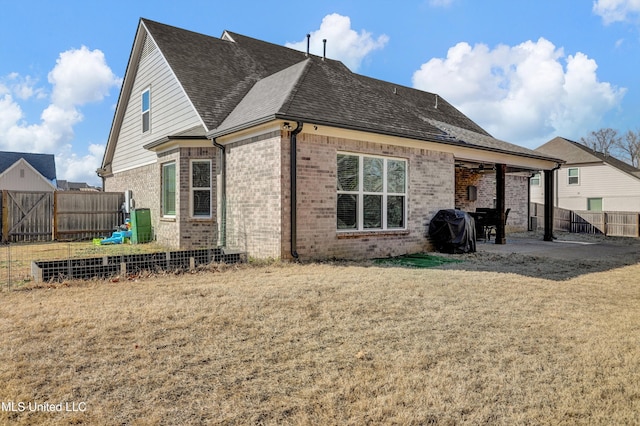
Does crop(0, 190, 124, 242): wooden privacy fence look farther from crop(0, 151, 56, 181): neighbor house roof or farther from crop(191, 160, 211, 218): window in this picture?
crop(0, 151, 56, 181): neighbor house roof

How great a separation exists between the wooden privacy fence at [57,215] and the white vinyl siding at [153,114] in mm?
1910

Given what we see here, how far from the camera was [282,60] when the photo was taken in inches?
661

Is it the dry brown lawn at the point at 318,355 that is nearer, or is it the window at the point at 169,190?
the dry brown lawn at the point at 318,355

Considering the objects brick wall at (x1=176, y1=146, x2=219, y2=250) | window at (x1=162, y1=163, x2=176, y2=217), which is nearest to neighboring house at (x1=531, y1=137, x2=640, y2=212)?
brick wall at (x1=176, y1=146, x2=219, y2=250)

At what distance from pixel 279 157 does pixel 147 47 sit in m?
9.42

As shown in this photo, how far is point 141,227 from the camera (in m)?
13.7

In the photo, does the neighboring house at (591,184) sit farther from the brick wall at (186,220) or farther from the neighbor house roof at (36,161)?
the neighbor house roof at (36,161)

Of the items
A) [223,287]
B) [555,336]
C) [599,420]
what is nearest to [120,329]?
[223,287]

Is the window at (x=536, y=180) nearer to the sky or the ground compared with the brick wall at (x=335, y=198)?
nearer to the sky

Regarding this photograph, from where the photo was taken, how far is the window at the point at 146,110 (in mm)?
15343

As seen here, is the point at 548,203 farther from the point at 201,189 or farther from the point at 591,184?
the point at 591,184

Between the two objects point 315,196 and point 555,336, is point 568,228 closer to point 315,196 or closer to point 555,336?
point 315,196

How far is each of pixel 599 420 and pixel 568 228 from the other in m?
23.1

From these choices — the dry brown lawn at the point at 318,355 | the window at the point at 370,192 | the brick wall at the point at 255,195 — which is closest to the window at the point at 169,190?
the brick wall at the point at 255,195
